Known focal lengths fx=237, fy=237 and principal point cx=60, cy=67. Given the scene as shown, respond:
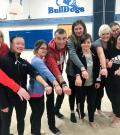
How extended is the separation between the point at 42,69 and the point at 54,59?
0.90 ft

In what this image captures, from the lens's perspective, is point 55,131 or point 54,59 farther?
point 55,131

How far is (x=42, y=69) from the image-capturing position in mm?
2166

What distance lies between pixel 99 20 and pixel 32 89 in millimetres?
5246

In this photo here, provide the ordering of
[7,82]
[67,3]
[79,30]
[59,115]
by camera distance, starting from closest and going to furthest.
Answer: [7,82] → [79,30] → [59,115] → [67,3]

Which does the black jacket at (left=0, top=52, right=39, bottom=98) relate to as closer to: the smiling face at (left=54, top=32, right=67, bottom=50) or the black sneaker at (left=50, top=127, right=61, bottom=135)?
the smiling face at (left=54, top=32, right=67, bottom=50)

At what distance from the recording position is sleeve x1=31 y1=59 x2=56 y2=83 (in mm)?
2154

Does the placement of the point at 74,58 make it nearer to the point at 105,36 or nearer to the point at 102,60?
the point at 102,60

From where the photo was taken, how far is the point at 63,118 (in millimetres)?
3002

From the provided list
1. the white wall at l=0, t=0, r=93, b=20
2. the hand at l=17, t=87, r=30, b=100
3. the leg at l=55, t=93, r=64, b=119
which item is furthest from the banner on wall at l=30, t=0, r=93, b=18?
the hand at l=17, t=87, r=30, b=100

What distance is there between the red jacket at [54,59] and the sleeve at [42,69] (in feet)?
0.51

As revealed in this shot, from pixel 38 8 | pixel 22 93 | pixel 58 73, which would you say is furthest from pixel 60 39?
pixel 38 8

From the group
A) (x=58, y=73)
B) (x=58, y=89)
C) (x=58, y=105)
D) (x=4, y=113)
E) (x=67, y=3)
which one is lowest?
(x=58, y=105)

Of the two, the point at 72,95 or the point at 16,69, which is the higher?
the point at 16,69

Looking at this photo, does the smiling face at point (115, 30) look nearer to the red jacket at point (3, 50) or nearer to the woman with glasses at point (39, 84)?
the woman with glasses at point (39, 84)
